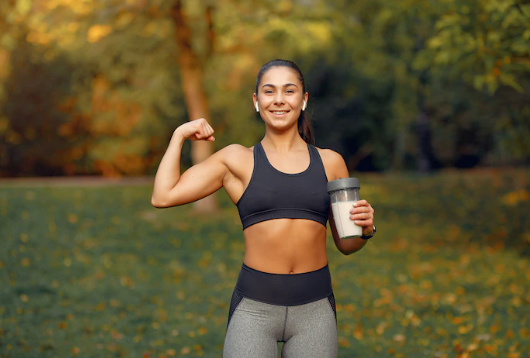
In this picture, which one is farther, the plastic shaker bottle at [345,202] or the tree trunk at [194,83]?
the tree trunk at [194,83]

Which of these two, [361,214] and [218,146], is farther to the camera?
[218,146]

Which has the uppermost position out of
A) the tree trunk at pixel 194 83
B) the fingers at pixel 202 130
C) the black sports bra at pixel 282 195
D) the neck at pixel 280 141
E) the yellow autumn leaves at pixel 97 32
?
the yellow autumn leaves at pixel 97 32

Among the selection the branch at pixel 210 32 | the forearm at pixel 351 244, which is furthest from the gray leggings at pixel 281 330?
the branch at pixel 210 32

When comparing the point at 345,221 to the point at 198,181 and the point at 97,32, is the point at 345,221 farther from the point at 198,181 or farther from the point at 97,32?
the point at 97,32

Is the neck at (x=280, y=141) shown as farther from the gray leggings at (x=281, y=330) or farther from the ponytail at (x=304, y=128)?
the gray leggings at (x=281, y=330)

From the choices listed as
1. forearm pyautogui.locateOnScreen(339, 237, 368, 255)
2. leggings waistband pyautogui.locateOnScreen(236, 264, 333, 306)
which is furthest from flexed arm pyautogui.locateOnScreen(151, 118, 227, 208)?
forearm pyautogui.locateOnScreen(339, 237, 368, 255)

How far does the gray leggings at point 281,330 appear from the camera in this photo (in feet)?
8.25

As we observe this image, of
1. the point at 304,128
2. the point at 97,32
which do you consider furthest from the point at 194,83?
the point at 304,128

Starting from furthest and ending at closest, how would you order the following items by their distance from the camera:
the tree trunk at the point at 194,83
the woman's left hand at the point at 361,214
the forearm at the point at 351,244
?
the tree trunk at the point at 194,83 < the forearm at the point at 351,244 < the woman's left hand at the point at 361,214

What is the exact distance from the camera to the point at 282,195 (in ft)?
8.40

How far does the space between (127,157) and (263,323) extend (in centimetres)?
2198

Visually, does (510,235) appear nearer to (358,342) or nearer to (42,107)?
(358,342)

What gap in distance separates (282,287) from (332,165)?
0.58m

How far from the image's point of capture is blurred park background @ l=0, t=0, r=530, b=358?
21.1ft
